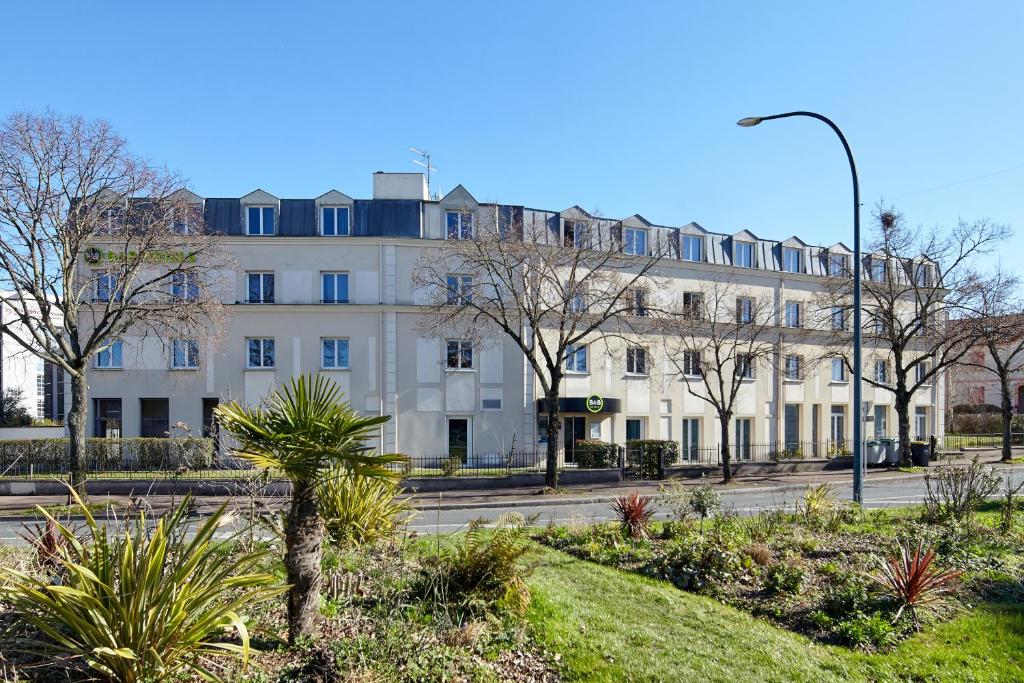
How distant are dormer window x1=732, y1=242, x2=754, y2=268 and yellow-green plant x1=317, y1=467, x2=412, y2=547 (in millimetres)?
32644

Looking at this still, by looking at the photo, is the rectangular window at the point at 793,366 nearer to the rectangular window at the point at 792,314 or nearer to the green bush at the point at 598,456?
the rectangular window at the point at 792,314

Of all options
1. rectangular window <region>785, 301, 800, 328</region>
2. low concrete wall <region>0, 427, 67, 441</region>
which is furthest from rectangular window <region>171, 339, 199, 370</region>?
rectangular window <region>785, 301, 800, 328</region>

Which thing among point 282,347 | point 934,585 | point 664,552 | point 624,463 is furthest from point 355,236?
point 934,585

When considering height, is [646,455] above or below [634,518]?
below

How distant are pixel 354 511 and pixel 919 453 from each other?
110 ft

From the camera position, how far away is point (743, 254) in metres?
37.3

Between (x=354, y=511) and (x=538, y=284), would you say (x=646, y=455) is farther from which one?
(x=354, y=511)

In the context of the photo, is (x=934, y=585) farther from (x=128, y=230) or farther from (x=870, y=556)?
(x=128, y=230)

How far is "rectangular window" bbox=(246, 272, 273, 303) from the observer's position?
29.4m

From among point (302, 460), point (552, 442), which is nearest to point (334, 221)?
point (552, 442)

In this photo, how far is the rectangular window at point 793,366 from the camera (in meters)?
36.5

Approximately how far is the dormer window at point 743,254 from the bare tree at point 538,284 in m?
5.61

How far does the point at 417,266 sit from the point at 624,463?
1210 cm

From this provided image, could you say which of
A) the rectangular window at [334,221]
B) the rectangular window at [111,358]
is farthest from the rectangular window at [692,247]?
the rectangular window at [111,358]
